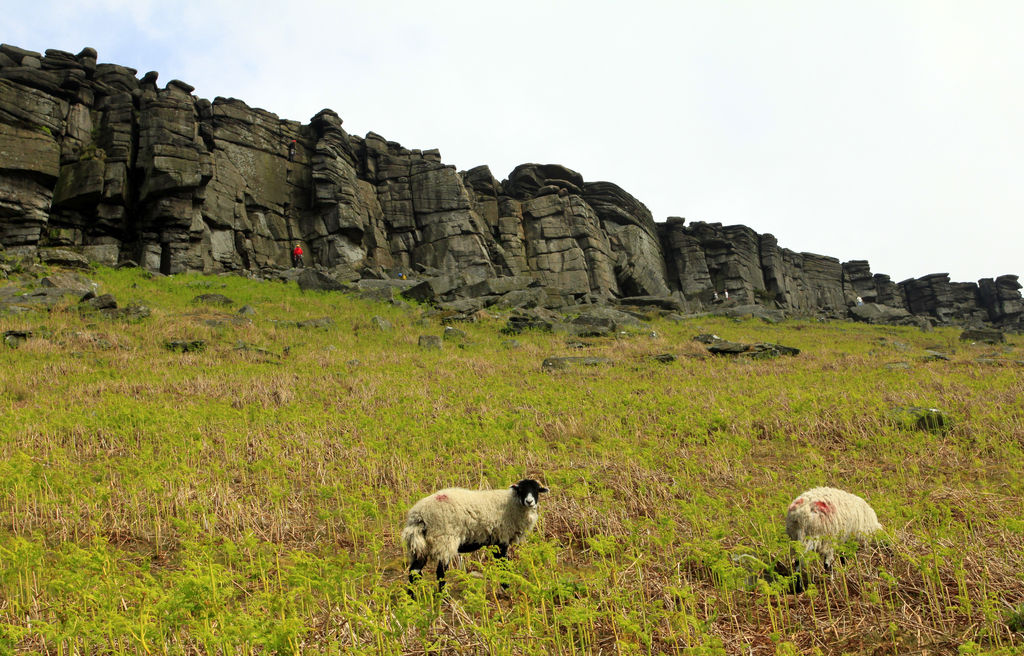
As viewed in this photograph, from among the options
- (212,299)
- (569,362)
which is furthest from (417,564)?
(212,299)

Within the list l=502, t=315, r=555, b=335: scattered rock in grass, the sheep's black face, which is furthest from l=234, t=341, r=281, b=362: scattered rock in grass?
the sheep's black face

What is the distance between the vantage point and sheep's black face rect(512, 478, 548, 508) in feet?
18.4

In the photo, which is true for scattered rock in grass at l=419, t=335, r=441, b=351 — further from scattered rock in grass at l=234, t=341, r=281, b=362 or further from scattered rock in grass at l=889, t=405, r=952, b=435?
scattered rock in grass at l=889, t=405, r=952, b=435

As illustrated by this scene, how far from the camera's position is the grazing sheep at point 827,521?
4.97 meters

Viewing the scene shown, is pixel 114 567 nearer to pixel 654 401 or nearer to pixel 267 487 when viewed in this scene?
pixel 267 487

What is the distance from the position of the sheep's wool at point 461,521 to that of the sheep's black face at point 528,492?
0.28ft

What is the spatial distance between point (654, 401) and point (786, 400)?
2.76m

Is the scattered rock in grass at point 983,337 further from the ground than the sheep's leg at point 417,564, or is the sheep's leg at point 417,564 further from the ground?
the scattered rock in grass at point 983,337

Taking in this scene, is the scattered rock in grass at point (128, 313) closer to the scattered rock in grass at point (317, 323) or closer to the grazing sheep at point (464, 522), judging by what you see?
the scattered rock in grass at point (317, 323)

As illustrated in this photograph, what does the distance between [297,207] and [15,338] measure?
31.5 meters

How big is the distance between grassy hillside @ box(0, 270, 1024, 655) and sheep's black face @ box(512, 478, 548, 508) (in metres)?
0.53

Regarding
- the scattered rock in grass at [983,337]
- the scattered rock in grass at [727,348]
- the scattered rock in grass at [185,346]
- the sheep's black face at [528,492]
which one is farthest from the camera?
the scattered rock in grass at [983,337]

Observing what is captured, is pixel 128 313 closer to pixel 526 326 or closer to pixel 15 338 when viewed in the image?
pixel 15 338

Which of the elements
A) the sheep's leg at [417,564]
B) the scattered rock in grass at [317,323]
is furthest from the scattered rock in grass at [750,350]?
the sheep's leg at [417,564]
